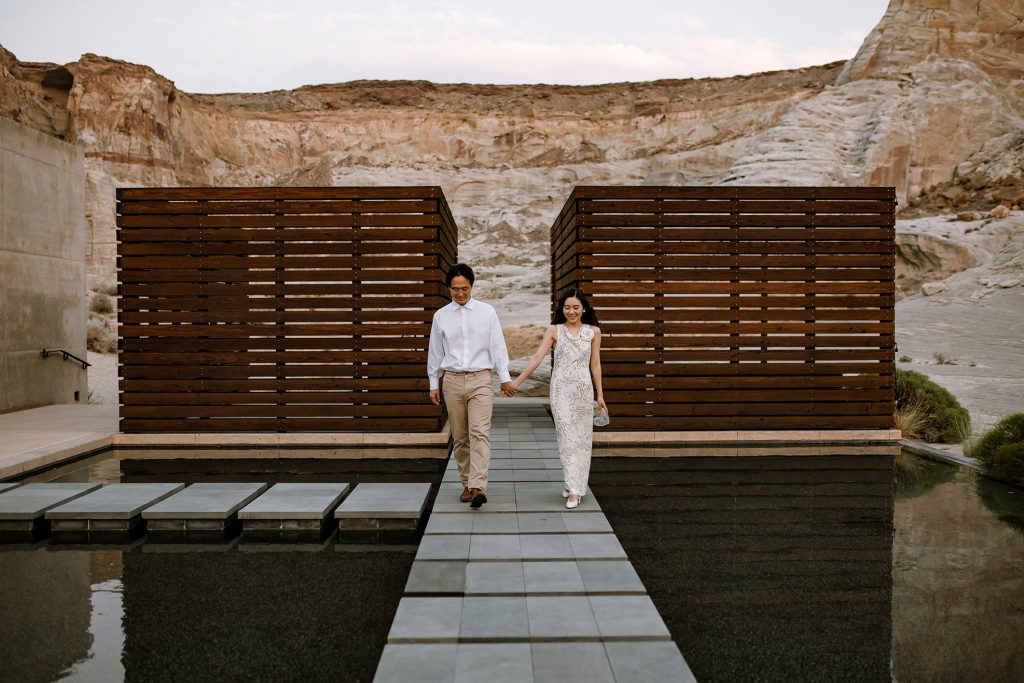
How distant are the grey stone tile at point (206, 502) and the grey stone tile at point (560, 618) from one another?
2.47m

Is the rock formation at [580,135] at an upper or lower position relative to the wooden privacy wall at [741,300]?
upper

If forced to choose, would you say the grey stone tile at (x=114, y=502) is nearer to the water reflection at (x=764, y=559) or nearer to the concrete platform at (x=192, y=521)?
the concrete platform at (x=192, y=521)

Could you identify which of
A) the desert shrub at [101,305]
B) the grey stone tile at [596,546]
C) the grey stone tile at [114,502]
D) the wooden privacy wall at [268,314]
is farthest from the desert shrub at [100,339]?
the grey stone tile at [596,546]

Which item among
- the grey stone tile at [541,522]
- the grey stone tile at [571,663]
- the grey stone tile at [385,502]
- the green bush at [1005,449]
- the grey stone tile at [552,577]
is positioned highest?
the green bush at [1005,449]

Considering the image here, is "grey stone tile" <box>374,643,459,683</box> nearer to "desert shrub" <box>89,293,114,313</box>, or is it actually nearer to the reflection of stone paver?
the reflection of stone paver

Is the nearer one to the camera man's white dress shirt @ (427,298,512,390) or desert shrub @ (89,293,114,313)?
man's white dress shirt @ (427,298,512,390)

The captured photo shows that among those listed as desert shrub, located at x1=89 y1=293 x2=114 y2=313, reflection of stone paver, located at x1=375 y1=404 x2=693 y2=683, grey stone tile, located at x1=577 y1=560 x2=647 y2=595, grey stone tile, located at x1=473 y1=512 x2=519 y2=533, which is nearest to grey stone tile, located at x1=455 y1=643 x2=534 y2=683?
reflection of stone paver, located at x1=375 y1=404 x2=693 y2=683

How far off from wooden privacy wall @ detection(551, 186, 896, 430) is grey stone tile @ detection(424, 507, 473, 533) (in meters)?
3.88

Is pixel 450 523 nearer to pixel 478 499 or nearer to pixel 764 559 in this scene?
pixel 478 499

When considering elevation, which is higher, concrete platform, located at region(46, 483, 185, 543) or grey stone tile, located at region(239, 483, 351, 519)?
grey stone tile, located at region(239, 483, 351, 519)

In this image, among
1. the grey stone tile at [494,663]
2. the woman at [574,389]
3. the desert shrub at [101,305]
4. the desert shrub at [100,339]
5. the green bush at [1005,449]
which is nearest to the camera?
the grey stone tile at [494,663]

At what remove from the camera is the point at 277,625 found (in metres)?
3.31

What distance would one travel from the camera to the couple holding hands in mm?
4992

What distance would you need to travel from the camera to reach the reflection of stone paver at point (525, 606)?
8.79ft
